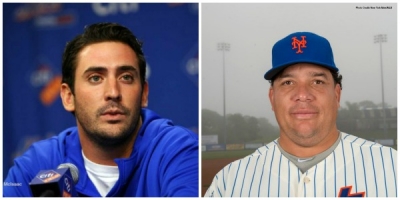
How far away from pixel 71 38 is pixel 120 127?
65 cm

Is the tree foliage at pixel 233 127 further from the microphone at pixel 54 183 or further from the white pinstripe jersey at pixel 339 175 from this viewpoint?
the microphone at pixel 54 183

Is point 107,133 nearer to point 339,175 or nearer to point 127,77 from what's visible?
point 127,77

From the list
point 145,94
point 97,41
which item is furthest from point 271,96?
point 97,41

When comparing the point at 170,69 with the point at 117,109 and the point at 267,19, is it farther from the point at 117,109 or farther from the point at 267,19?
the point at 267,19

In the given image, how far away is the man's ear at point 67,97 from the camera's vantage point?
2920 mm

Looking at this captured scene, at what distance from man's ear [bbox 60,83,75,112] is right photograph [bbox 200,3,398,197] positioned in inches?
31.9

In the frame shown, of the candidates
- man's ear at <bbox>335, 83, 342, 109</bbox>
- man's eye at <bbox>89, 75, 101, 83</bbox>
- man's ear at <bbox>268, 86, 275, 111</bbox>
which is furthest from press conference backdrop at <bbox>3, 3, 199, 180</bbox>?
man's ear at <bbox>335, 83, 342, 109</bbox>

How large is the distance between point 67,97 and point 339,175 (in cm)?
170

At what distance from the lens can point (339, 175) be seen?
2664 mm

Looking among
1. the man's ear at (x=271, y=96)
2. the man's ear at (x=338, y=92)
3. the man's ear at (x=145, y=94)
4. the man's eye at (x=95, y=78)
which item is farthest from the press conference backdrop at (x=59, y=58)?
the man's ear at (x=338, y=92)

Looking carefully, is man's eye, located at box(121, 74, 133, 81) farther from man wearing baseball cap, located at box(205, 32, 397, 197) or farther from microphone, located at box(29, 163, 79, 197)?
man wearing baseball cap, located at box(205, 32, 397, 197)

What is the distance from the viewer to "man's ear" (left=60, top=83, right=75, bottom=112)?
2920 millimetres

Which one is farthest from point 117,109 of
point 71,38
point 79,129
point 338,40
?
point 338,40

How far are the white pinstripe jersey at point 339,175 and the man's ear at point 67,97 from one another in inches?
45.6
